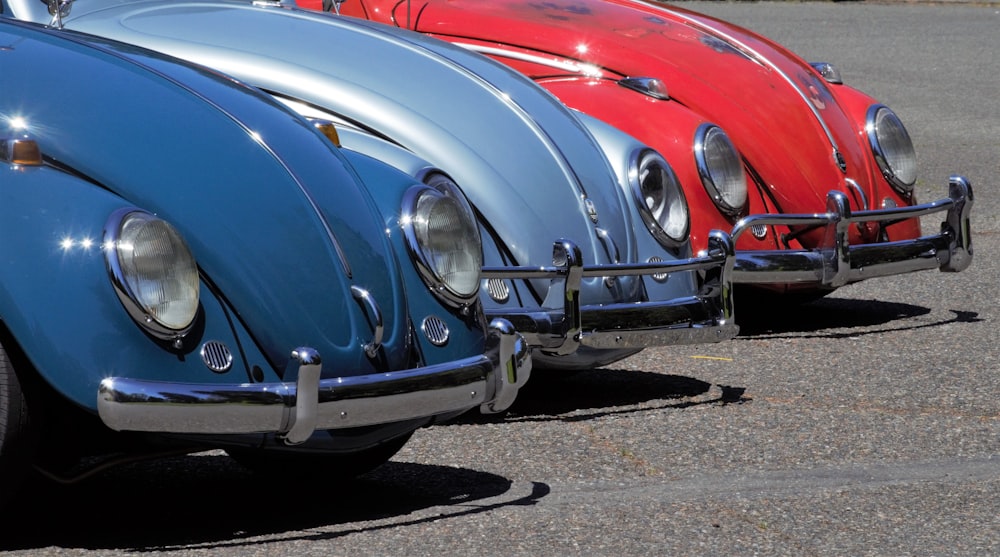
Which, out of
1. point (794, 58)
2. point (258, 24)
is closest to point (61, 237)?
point (258, 24)

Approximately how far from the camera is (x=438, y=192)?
404 cm

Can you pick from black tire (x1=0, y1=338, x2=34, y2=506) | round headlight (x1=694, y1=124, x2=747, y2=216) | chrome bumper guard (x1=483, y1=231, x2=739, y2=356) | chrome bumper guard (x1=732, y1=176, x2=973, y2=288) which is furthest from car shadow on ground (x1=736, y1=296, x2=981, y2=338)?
black tire (x1=0, y1=338, x2=34, y2=506)

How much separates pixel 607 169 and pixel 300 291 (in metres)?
1.81

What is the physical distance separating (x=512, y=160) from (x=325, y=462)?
123cm

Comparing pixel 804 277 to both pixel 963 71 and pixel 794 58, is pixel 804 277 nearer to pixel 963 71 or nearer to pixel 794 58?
pixel 794 58

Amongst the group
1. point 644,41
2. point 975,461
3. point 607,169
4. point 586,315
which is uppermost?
point 644,41

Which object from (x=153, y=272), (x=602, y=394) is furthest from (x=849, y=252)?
(x=153, y=272)

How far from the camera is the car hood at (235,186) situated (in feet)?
11.5

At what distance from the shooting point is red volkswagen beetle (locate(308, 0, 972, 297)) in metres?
5.93

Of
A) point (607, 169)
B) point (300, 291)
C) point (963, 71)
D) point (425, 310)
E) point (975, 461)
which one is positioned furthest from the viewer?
point (963, 71)

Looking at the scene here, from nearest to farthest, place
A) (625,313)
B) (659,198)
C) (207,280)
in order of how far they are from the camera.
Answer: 1. (207,280)
2. (625,313)
3. (659,198)

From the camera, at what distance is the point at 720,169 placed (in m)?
5.92

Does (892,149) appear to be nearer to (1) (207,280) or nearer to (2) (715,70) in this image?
(2) (715,70)

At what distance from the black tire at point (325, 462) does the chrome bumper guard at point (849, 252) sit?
6.63 feet
